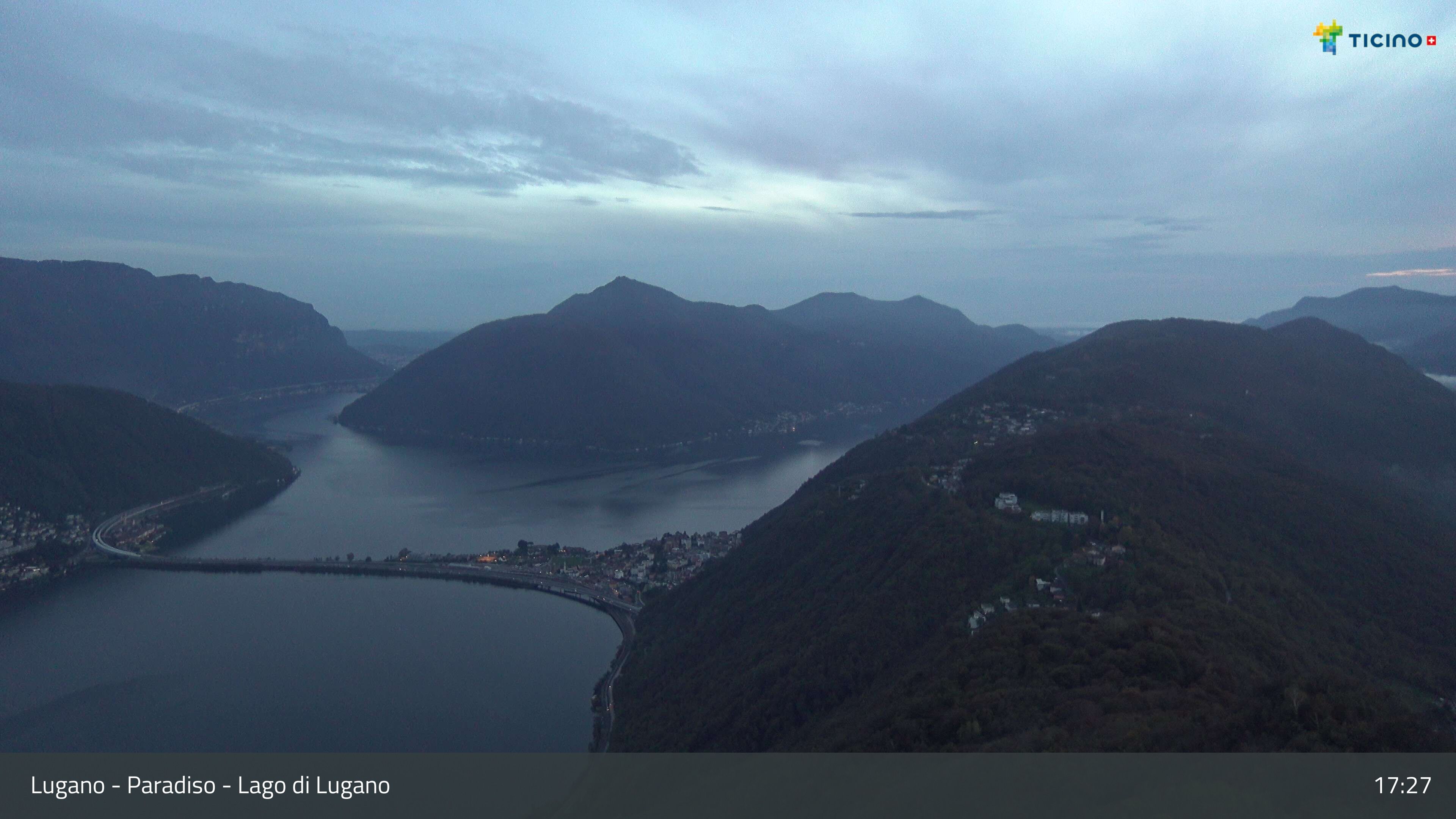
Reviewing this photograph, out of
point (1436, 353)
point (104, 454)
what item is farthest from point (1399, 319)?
point (104, 454)

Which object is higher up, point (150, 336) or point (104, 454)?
point (150, 336)

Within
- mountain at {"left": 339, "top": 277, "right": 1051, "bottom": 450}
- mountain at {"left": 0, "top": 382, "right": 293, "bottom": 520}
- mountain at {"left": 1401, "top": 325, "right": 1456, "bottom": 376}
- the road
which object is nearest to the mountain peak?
mountain at {"left": 339, "top": 277, "right": 1051, "bottom": 450}

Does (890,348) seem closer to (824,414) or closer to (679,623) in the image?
(824,414)

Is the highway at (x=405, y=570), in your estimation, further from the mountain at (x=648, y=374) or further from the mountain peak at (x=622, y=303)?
the mountain peak at (x=622, y=303)

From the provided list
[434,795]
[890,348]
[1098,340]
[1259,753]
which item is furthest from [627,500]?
[890,348]

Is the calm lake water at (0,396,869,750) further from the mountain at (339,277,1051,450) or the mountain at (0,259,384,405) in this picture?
the mountain at (0,259,384,405)

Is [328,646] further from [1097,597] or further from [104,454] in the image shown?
[104,454]

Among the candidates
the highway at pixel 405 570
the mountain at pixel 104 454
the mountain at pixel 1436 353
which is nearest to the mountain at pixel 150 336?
the mountain at pixel 104 454
